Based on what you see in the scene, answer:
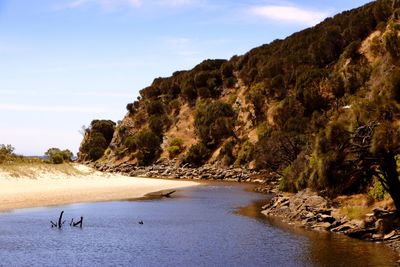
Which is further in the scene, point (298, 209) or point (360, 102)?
point (298, 209)

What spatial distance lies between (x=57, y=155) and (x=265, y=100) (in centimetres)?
4523

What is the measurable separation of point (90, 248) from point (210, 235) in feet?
28.0

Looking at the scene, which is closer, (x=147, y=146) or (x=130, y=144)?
(x=147, y=146)

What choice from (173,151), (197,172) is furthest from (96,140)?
(197,172)

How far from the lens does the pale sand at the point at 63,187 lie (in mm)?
53125

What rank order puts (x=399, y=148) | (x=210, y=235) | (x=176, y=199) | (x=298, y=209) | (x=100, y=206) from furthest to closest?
(x=176, y=199)
(x=100, y=206)
(x=298, y=209)
(x=210, y=235)
(x=399, y=148)

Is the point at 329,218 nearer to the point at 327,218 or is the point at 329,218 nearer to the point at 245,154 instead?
the point at 327,218

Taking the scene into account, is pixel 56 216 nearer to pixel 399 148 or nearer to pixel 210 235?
pixel 210 235

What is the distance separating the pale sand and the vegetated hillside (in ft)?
59.8

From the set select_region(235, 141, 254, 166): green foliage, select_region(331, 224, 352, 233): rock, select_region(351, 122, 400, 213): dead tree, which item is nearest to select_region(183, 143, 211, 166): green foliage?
select_region(235, 141, 254, 166): green foliage

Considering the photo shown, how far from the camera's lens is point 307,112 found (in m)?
97.0

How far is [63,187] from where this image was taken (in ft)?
210

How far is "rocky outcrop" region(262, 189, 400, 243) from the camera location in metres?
32.0

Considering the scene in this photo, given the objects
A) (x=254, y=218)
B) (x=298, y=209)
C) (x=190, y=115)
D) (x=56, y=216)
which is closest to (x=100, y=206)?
(x=56, y=216)
